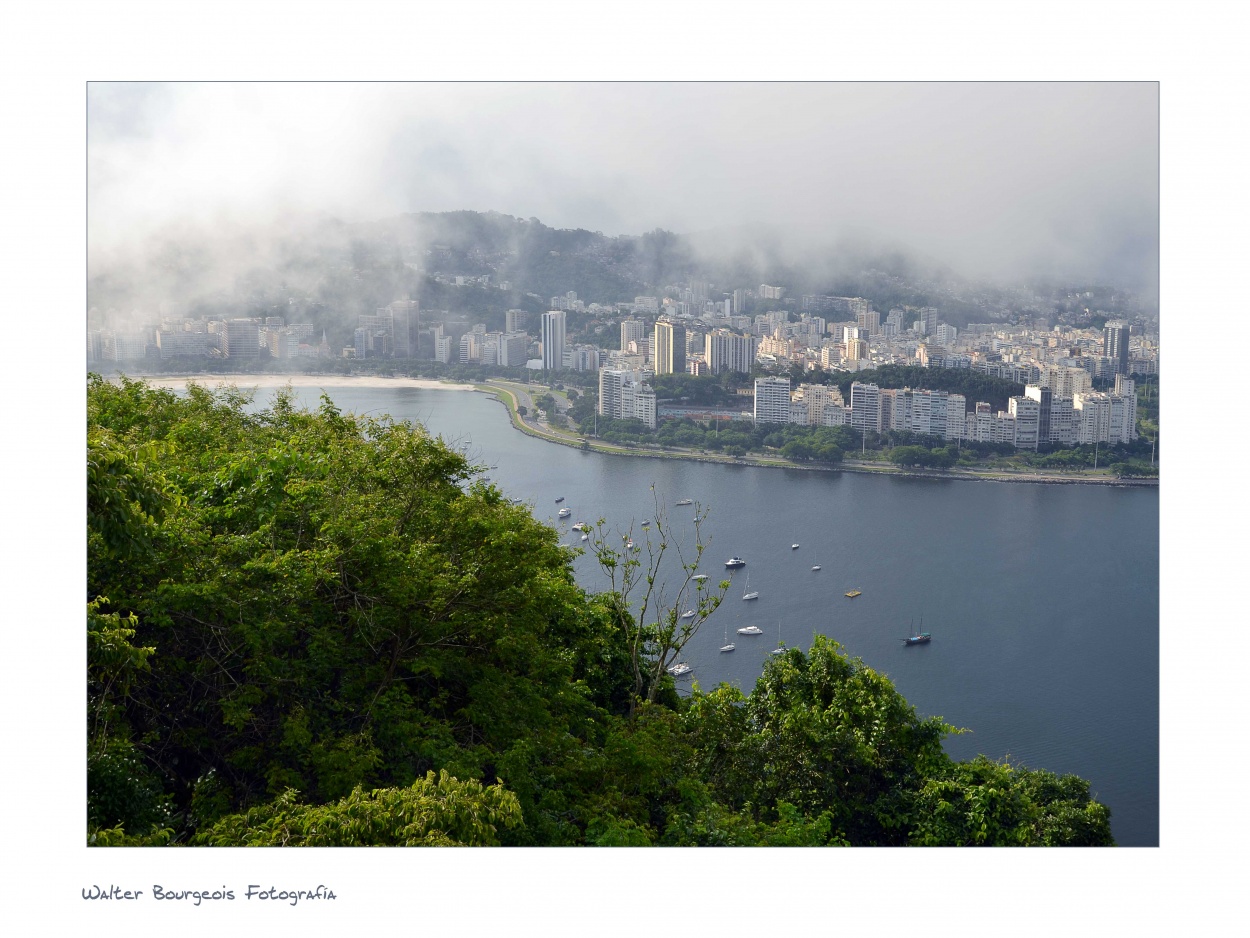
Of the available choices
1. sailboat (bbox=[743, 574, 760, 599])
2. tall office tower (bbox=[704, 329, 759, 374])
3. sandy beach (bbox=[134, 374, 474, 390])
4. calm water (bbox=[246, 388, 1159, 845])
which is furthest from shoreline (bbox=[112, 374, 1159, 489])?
tall office tower (bbox=[704, 329, 759, 374])

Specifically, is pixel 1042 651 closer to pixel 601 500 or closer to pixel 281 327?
pixel 601 500

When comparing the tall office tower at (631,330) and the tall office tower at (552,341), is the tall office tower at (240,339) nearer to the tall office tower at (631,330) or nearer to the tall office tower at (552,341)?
the tall office tower at (552,341)

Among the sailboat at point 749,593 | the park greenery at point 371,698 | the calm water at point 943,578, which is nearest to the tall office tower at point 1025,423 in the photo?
the calm water at point 943,578

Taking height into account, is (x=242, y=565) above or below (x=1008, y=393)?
below

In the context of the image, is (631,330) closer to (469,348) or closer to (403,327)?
(469,348)

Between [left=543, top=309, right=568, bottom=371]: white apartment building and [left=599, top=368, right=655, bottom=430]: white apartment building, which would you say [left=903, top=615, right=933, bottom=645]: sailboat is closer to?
[left=599, top=368, right=655, bottom=430]: white apartment building

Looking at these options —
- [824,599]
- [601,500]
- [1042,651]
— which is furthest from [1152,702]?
[601,500]
